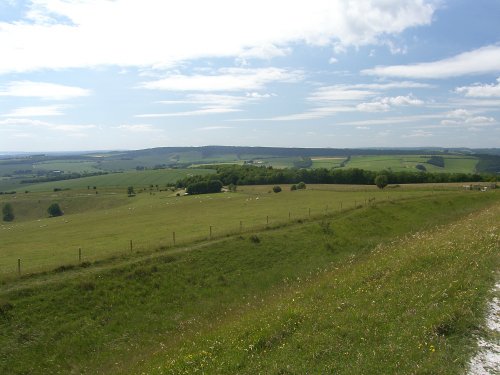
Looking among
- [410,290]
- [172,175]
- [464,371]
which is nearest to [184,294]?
[410,290]

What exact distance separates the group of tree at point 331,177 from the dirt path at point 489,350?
3891 inches

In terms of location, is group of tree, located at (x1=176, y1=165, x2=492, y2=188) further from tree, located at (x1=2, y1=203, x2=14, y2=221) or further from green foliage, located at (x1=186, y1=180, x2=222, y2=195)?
tree, located at (x1=2, y1=203, x2=14, y2=221)

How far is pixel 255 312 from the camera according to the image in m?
19.7

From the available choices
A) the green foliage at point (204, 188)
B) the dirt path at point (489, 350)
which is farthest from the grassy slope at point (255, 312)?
the green foliage at point (204, 188)

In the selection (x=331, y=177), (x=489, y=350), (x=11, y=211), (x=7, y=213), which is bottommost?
(x=7, y=213)

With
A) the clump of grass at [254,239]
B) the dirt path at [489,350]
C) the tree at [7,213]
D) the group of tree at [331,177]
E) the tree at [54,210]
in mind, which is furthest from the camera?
the tree at [7,213]

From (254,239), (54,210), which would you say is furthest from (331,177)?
(254,239)

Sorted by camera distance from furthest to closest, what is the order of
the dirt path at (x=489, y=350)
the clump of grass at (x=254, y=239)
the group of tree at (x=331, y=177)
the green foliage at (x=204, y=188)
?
the green foliage at (x=204, y=188), the group of tree at (x=331, y=177), the clump of grass at (x=254, y=239), the dirt path at (x=489, y=350)

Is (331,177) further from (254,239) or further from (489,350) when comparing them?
(489,350)

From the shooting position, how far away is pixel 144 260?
30219 mm

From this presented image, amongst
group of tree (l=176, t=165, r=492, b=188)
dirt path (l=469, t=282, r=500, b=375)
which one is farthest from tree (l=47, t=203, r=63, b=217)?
dirt path (l=469, t=282, r=500, b=375)

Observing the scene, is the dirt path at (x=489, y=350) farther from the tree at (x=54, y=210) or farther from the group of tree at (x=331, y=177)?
the tree at (x=54, y=210)

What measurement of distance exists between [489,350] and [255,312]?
35.2ft

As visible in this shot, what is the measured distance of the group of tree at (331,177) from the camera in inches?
4456
